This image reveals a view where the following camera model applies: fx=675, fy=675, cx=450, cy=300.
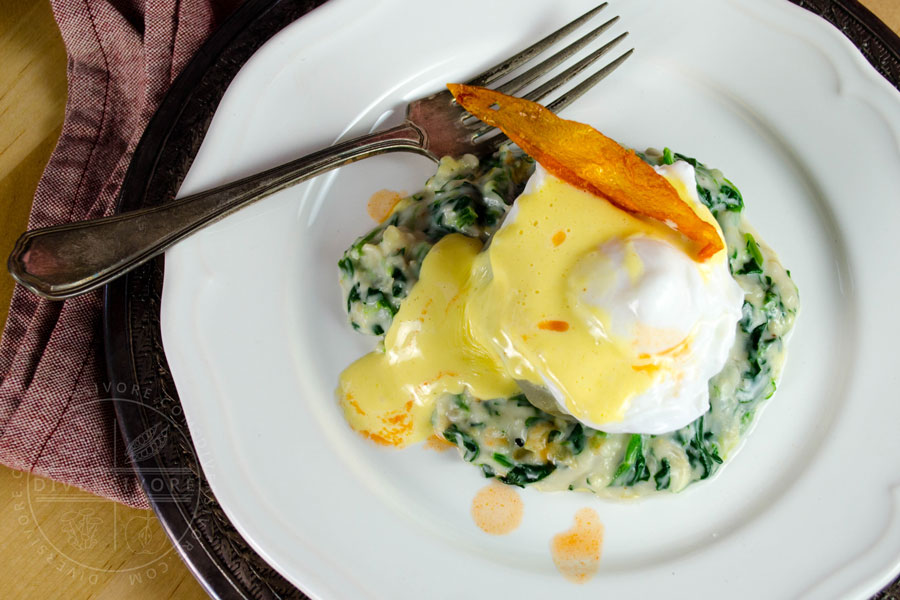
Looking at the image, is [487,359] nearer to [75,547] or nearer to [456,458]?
[456,458]

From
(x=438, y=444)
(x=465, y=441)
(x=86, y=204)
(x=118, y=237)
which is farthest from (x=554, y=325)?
(x=86, y=204)

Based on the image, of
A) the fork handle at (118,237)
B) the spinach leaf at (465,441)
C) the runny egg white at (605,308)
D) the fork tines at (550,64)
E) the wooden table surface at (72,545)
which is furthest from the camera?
the wooden table surface at (72,545)

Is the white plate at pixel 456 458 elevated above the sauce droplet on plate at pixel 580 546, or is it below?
above

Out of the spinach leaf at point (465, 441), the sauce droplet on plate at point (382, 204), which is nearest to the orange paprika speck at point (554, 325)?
the spinach leaf at point (465, 441)

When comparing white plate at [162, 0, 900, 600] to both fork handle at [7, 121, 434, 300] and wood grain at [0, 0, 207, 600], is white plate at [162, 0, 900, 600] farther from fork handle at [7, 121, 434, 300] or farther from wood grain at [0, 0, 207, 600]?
wood grain at [0, 0, 207, 600]

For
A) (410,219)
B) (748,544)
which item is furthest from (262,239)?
(748,544)

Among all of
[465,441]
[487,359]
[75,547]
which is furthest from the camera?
[75,547]

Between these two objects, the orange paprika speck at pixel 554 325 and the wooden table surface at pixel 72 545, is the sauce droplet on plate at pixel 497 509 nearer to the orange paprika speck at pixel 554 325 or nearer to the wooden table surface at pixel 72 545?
the orange paprika speck at pixel 554 325
